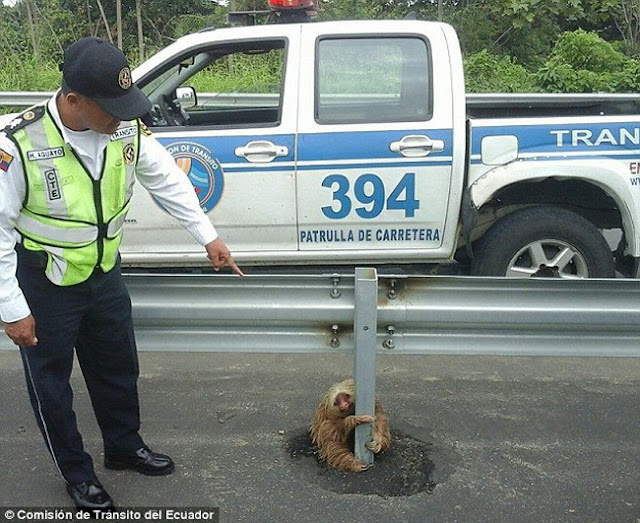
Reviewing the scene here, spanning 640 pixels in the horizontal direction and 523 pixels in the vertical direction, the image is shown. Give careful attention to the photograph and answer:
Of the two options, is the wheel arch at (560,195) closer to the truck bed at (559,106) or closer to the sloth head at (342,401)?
the truck bed at (559,106)

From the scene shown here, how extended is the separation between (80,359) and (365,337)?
1.17m

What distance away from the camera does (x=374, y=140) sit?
4922mm

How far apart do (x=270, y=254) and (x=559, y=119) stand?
1.95 metres

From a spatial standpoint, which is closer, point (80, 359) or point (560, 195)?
point (80, 359)

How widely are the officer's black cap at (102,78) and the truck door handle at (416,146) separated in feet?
7.65

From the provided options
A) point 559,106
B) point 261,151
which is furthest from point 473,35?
point 261,151

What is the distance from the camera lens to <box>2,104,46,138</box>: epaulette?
283 centimetres

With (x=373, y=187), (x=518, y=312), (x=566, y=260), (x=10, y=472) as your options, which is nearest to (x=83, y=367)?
(x=10, y=472)

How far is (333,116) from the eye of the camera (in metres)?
5.02

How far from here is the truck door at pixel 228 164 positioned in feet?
16.2

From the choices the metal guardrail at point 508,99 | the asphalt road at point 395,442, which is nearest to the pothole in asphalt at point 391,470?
the asphalt road at point 395,442

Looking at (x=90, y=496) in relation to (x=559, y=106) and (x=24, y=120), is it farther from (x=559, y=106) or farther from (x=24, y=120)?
(x=559, y=106)

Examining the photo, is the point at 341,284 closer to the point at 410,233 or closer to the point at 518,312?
the point at 518,312

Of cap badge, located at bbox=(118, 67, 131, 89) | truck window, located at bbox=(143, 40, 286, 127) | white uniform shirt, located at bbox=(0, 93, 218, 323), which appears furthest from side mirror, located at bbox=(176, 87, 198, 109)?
cap badge, located at bbox=(118, 67, 131, 89)
